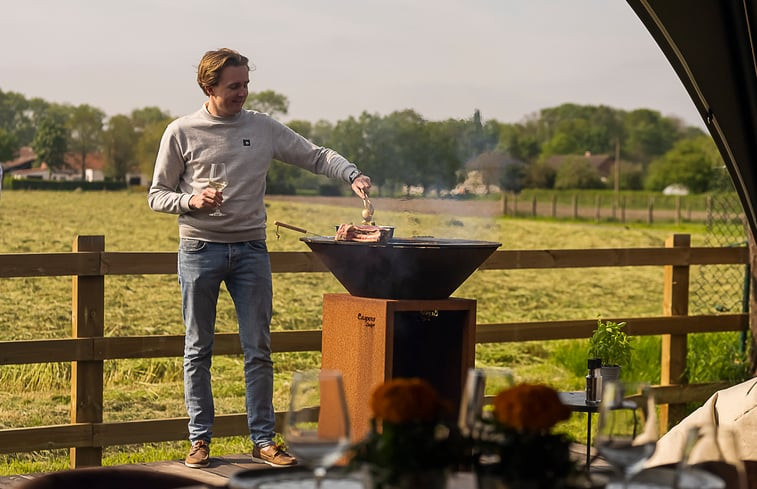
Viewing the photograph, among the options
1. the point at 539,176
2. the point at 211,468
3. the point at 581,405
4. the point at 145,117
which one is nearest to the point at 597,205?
the point at 539,176

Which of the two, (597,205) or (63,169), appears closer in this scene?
(63,169)

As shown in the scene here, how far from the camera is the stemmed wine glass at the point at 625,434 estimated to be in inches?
69.1

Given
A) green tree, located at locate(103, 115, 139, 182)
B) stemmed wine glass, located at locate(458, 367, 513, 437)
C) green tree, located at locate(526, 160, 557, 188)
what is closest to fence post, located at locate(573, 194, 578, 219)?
green tree, located at locate(526, 160, 557, 188)

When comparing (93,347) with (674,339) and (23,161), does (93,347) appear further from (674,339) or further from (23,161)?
(23,161)

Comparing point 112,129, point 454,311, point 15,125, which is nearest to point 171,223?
point 112,129

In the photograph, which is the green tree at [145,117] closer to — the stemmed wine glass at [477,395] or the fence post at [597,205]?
the fence post at [597,205]

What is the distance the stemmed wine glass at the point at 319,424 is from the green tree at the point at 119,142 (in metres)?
28.9

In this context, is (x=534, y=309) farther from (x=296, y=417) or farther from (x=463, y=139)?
(x=296, y=417)

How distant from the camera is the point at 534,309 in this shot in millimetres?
18750

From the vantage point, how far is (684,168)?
36.1 meters

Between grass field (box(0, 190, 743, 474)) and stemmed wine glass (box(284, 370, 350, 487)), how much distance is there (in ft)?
8.30

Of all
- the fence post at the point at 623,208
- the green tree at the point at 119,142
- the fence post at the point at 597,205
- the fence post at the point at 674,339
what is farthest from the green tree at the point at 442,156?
the fence post at the point at 623,208

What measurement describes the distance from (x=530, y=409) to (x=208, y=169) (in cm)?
292

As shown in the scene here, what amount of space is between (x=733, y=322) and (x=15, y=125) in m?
26.5
